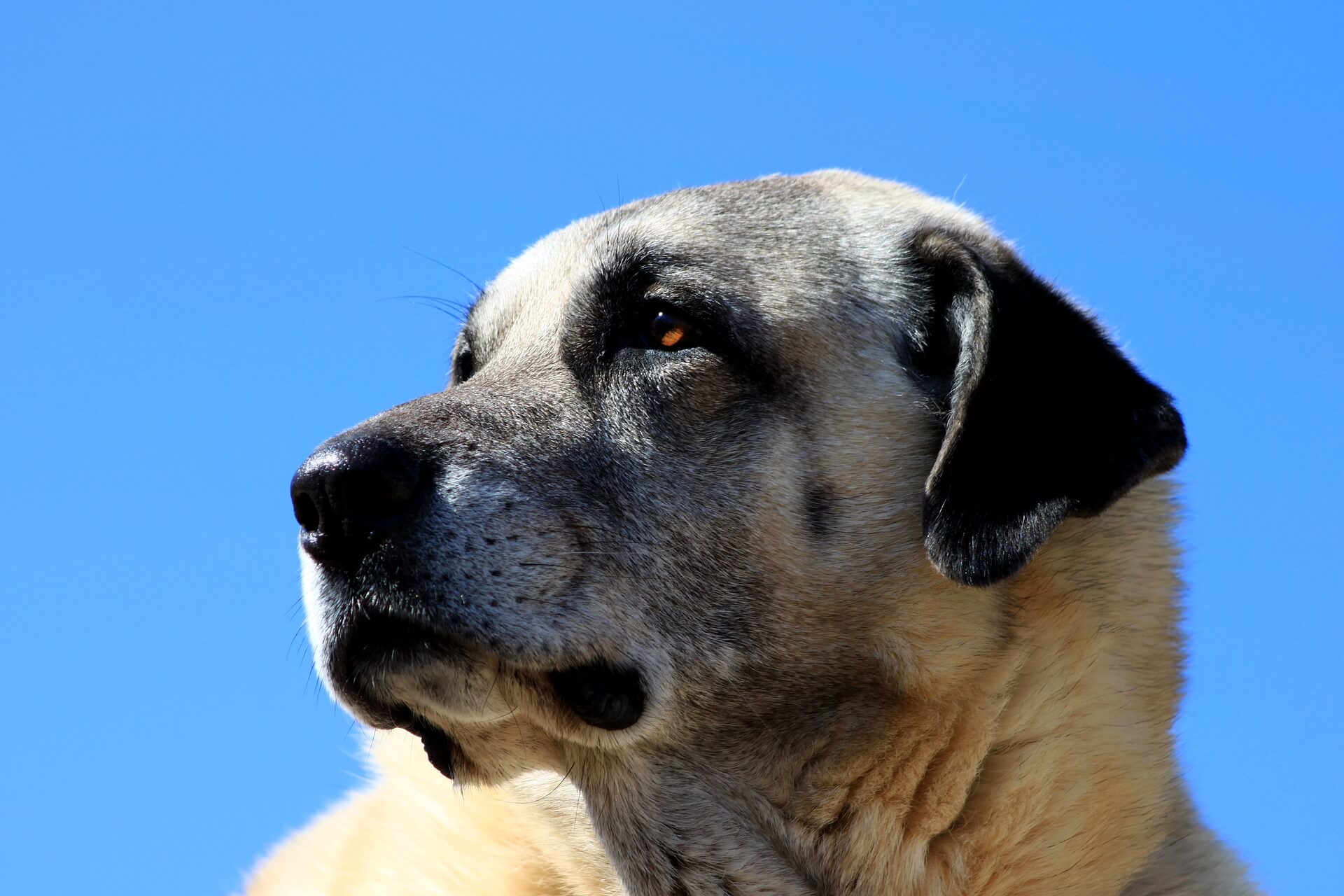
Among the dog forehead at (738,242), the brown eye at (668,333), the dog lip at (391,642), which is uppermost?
the dog forehead at (738,242)

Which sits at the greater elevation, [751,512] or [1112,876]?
[751,512]

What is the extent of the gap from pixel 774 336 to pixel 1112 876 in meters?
1.60

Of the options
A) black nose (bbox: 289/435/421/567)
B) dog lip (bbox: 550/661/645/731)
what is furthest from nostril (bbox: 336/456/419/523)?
dog lip (bbox: 550/661/645/731)

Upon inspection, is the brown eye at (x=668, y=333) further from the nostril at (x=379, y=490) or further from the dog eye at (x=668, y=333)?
the nostril at (x=379, y=490)

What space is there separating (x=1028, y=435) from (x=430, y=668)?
1.49 meters

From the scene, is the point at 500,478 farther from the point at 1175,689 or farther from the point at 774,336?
the point at 1175,689

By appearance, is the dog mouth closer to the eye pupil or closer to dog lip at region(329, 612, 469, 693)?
dog lip at region(329, 612, 469, 693)

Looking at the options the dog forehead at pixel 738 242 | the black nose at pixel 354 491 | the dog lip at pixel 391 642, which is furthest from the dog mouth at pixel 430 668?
the dog forehead at pixel 738 242

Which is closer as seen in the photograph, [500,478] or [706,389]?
[500,478]

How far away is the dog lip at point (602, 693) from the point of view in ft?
10.9

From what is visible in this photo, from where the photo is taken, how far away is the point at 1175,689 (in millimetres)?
3848

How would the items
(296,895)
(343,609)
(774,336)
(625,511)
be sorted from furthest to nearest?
1. (296,895)
2. (774,336)
3. (625,511)
4. (343,609)

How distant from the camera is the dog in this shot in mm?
3266

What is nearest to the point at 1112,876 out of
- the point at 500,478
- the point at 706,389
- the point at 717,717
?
the point at 717,717
